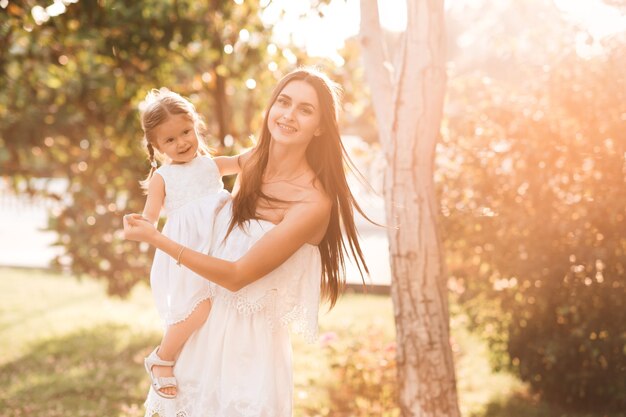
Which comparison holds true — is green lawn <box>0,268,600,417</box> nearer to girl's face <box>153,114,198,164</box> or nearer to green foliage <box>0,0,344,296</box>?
green foliage <box>0,0,344,296</box>

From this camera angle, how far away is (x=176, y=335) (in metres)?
2.95

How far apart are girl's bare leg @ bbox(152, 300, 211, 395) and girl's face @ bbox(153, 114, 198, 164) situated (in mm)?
598

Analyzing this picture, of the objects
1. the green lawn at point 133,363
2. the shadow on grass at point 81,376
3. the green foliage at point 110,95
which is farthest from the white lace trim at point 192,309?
the green foliage at point 110,95

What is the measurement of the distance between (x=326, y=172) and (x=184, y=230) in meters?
0.62

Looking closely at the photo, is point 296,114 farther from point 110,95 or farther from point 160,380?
point 110,95

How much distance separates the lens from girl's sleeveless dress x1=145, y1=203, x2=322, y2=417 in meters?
2.94

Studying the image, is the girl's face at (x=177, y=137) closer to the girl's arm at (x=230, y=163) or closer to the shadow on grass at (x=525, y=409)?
the girl's arm at (x=230, y=163)

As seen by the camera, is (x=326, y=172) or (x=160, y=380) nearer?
(x=160, y=380)

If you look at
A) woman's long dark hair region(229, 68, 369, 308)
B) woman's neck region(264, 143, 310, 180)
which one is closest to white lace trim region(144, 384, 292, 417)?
woman's long dark hair region(229, 68, 369, 308)

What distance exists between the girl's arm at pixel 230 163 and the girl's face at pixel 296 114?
317 mm

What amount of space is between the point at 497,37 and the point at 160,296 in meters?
4.87

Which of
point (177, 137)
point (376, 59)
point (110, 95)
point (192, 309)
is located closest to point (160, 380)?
point (192, 309)

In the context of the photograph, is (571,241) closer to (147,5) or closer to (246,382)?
(246,382)

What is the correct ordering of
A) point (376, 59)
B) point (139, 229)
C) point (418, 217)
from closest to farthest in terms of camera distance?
1. point (139, 229)
2. point (418, 217)
3. point (376, 59)
